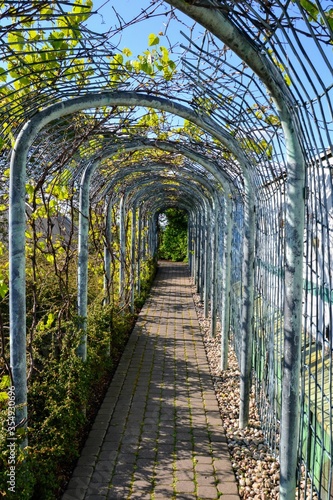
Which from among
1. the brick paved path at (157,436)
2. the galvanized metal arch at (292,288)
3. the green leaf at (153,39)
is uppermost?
the green leaf at (153,39)

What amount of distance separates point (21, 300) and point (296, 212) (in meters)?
1.52

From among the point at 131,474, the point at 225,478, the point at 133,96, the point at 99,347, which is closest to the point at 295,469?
the point at 225,478

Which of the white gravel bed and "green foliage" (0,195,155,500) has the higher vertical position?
"green foliage" (0,195,155,500)

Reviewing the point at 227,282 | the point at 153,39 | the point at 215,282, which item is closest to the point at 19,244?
the point at 153,39

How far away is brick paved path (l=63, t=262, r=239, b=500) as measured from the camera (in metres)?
2.89

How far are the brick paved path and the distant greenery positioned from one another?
15272mm

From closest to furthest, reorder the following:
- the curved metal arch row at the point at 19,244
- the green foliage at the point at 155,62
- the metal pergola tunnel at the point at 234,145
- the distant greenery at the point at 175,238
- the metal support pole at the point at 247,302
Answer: the metal pergola tunnel at the point at 234,145, the curved metal arch row at the point at 19,244, the green foliage at the point at 155,62, the metal support pole at the point at 247,302, the distant greenery at the point at 175,238

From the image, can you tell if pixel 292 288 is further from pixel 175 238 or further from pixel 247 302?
pixel 175 238

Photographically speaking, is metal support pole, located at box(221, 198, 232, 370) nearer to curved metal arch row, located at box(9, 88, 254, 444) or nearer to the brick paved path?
the brick paved path

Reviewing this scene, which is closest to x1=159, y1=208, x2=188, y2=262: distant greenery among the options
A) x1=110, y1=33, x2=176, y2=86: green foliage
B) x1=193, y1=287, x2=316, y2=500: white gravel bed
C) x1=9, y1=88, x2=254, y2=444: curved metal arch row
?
x1=193, y1=287, x2=316, y2=500: white gravel bed

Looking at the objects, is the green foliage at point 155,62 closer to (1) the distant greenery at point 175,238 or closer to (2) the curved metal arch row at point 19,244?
(2) the curved metal arch row at point 19,244

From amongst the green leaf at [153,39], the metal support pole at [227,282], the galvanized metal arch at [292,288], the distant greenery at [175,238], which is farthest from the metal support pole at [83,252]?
the distant greenery at [175,238]

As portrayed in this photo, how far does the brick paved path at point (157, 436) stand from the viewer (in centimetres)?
289

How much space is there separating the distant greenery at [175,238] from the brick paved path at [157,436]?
50.1ft
